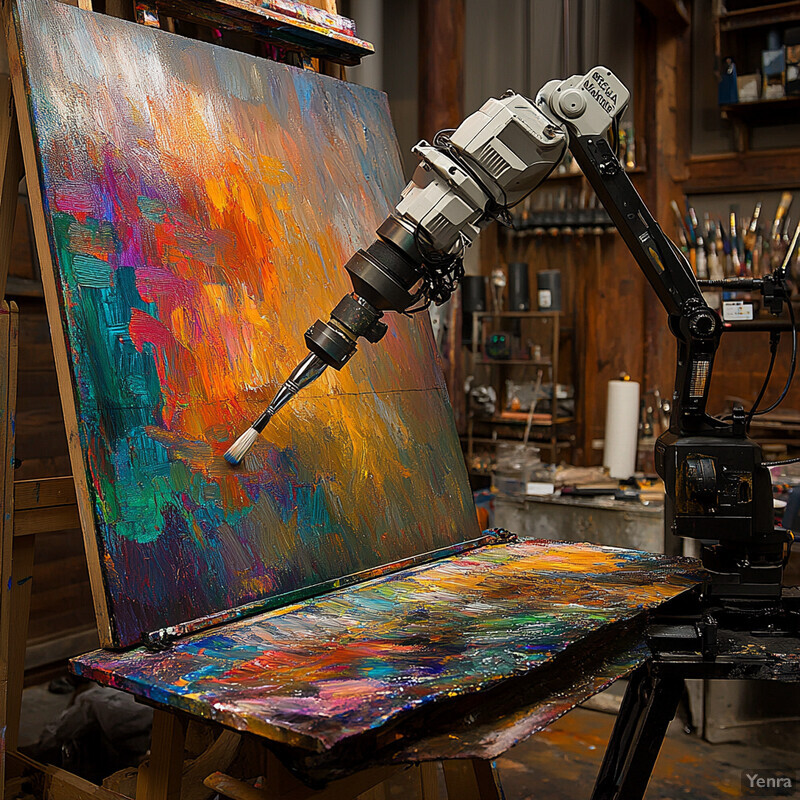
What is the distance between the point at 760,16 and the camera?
4035 mm

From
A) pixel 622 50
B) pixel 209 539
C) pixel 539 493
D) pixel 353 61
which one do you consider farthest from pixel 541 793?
pixel 622 50

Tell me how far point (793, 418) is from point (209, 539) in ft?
11.2

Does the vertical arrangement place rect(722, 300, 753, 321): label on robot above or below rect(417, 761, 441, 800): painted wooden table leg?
above

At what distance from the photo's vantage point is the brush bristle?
4.80 feet

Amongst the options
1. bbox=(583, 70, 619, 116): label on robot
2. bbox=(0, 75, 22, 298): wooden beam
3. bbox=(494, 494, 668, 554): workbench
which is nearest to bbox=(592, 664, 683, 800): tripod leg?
bbox=(583, 70, 619, 116): label on robot

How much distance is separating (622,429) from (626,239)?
204cm

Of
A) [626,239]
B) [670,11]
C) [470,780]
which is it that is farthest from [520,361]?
[470,780]

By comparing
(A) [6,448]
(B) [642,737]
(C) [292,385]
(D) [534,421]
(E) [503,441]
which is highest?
(C) [292,385]

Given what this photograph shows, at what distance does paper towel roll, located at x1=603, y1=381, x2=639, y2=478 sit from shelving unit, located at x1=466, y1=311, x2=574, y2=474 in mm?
963

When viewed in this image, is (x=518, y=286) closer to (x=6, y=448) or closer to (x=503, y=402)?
(x=503, y=402)

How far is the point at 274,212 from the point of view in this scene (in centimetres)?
167

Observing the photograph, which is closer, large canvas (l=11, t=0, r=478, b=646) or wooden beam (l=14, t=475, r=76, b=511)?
large canvas (l=11, t=0, r=478, b=646)

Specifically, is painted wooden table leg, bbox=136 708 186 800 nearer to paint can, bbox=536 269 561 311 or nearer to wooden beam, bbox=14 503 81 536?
wooden beam, bbox=14 503 81 536

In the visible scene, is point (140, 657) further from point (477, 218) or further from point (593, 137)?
point (593, 137)
